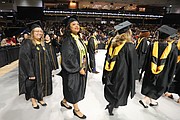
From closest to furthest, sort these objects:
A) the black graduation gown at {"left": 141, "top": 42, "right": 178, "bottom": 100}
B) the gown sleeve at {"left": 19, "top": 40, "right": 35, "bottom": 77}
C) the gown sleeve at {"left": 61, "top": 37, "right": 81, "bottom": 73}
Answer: the gown sleeve at {"left": 61, "top": 37, "right": 81, "bottom": 73} → the gown sleeve at {"left": 19, "top": 40, "right": 35, "bottom": 77} → the black graduation gown at {"left": 141, "top": 42, "right": 178, "bottom": 100}

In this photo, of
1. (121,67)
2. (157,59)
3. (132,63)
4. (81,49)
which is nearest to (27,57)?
(81,49)

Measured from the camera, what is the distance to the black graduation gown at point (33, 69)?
2.62 meters

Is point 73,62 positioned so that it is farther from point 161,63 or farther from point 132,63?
point 161,63

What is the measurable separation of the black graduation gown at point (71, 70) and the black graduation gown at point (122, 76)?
453 mm

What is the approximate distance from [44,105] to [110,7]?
55.6 ft

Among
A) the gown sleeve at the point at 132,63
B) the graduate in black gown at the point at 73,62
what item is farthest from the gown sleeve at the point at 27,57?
the gown sleeve at the point at 132,63

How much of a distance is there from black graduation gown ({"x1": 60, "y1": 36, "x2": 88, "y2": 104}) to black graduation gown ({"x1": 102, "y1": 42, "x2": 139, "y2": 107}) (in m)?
0.45

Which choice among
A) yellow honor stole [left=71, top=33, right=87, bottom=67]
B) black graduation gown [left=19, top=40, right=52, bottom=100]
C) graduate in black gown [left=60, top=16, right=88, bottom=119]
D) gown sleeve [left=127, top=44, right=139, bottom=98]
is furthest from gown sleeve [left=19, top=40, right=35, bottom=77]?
gown sleeve [left=127, top=44, right=139, bottom=98]

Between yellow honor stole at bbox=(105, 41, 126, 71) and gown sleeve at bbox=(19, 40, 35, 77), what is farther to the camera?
gown sleeve at bbox=(19, 40, 35, 77)

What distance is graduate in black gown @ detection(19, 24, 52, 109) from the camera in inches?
103

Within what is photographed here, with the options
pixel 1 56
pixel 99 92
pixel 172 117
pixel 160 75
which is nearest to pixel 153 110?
pixel 172 117

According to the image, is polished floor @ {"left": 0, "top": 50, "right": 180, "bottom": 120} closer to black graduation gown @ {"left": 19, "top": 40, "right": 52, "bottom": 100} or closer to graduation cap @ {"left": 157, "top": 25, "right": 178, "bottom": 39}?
black graduation gown @ {"left": 19, "top": 40, "right": 52, "bottom": 100}

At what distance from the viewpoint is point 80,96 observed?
2500 millimetres

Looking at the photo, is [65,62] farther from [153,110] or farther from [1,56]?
[1,56]
